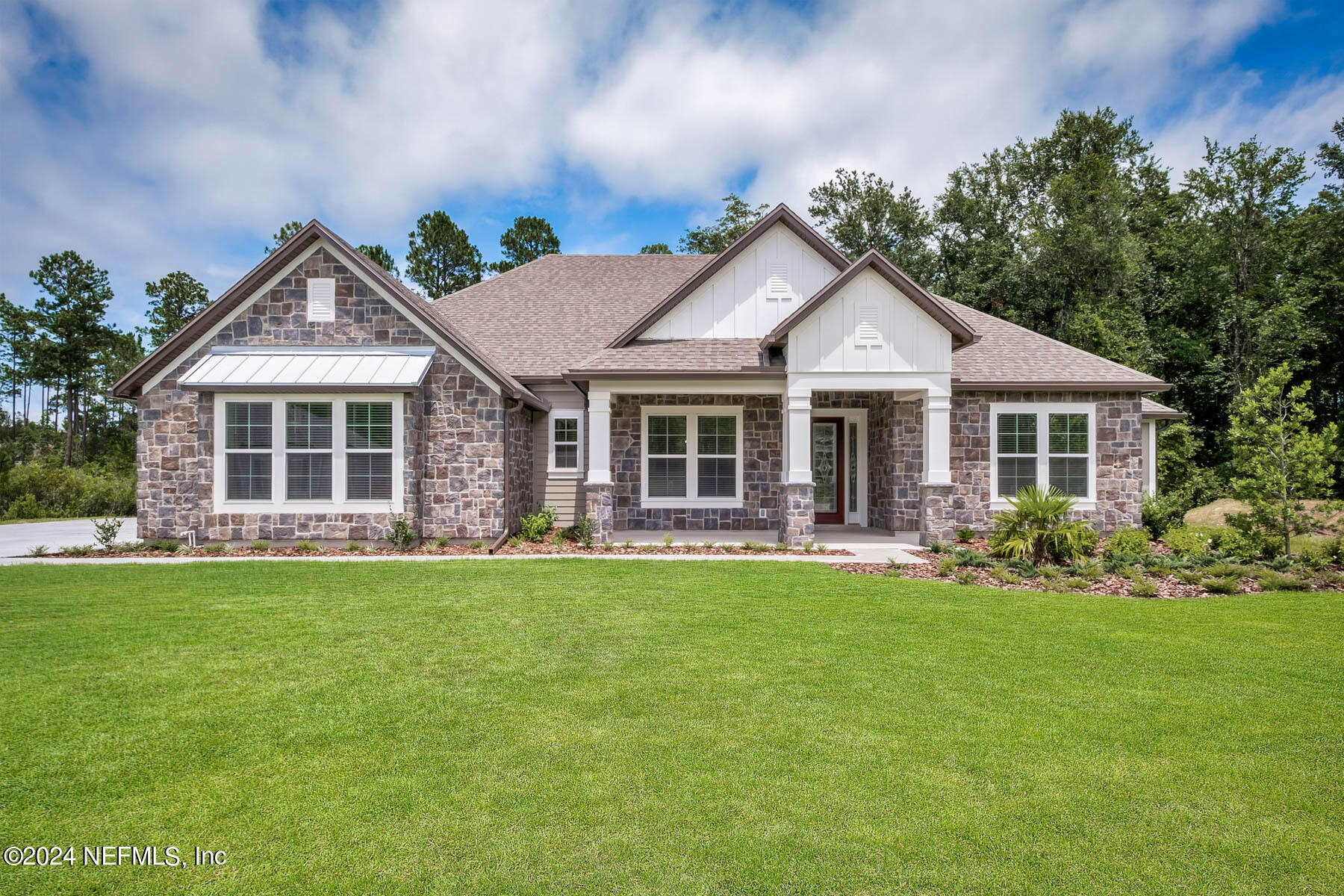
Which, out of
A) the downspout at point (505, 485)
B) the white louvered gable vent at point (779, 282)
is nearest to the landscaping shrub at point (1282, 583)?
the white louvered gable vent at point (779, 282)

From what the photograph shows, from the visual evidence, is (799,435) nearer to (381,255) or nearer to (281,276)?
(281,276)

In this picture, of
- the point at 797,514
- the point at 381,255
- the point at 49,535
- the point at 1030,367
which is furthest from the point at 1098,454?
the point at 381,255

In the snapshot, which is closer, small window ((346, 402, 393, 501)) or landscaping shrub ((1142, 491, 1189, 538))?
small window ((346, 402, 393, 501))

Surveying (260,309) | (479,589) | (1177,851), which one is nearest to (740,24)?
(260,309)

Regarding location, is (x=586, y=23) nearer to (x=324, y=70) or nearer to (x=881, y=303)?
(x=324, y=70)

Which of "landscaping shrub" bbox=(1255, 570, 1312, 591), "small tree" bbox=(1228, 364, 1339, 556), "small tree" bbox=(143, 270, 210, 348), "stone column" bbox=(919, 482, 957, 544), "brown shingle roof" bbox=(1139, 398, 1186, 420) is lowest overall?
"landscaping shrub" bbox=(1255, 570, 1312, 591)

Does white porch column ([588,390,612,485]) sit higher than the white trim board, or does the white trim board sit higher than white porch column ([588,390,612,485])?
the white trim board

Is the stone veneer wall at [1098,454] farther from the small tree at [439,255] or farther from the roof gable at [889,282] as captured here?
the small tree at [439,255]

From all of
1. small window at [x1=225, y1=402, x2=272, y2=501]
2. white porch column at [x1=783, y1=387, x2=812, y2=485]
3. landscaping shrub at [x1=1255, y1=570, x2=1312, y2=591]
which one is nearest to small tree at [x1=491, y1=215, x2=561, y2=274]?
small window at [x1=225, y1=402, x2=272, y2=501]

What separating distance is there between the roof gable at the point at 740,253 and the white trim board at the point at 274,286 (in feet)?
9.63

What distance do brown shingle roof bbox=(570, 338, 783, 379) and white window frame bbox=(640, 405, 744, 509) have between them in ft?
5.55

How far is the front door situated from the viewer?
1634 centimetres

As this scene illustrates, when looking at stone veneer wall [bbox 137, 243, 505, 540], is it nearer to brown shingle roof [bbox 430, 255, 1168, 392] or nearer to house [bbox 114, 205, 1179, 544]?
house [bbox 114, 205, 1179, 544]

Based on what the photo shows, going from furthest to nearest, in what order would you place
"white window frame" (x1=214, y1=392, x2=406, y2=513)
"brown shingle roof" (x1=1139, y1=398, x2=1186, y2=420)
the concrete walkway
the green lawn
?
"brown shingle roof" (x1=1139, y1=398, x2=1186, y2=420)
"white window frame" (x1=214, y1=392, x2=406, y2=513)
the concrete walkway
the green lawn
